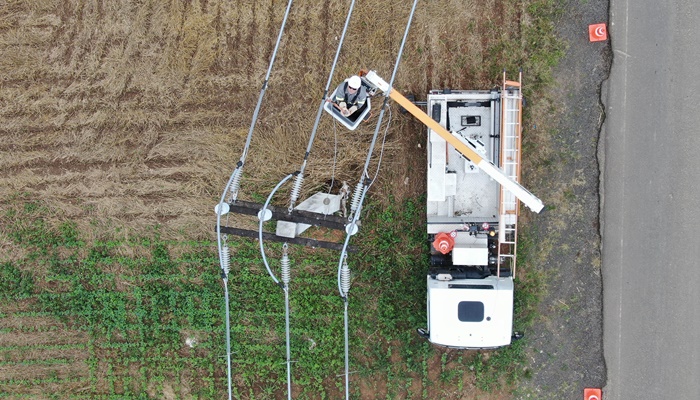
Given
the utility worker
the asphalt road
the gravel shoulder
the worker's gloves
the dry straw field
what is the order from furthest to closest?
1. the dry straw field
2. the gravel shoulder
3. the asphalt road
4. the worker's gloves
5. the utility worker

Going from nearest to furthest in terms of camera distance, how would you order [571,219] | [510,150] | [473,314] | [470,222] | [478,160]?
[478,160] → [473,314] → [510,150] → [470,222] → [571,219]

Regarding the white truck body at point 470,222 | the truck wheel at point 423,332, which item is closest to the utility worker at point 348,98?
the white truck body at point 470,222

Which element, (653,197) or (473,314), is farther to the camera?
(653,197)

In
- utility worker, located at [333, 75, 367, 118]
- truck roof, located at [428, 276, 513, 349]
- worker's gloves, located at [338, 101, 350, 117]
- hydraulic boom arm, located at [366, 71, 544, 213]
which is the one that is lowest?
truck roof, located at [428, 276, 513, 349]

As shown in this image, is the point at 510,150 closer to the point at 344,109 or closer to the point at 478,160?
the point at 478,160

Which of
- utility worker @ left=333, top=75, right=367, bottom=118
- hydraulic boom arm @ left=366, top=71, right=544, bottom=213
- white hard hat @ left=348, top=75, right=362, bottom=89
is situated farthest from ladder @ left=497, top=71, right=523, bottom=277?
white hard hat @ left=348, top=75, right=362, bottom=89

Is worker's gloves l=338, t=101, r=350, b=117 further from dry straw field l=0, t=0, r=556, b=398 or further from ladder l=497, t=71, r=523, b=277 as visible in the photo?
ladder l=497, t=71, r=523, b=277

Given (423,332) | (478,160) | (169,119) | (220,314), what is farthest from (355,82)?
(220,314)

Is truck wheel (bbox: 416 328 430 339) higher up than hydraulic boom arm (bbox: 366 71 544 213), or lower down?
lower down
